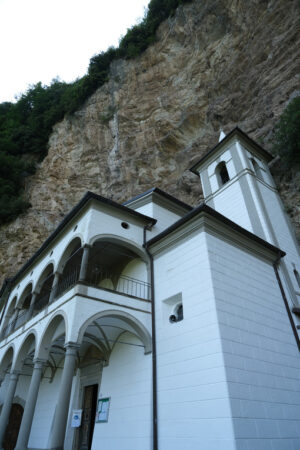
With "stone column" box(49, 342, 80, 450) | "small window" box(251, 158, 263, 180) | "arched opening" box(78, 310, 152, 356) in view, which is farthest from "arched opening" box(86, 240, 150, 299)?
"small window" box(251, 158, 263, 180)

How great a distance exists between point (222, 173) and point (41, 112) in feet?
76.8

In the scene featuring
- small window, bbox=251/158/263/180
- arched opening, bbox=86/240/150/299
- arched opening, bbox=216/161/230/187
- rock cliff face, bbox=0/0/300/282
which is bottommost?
arched opening, bbox=86/240/150/299

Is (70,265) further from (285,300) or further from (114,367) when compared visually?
(285,300)

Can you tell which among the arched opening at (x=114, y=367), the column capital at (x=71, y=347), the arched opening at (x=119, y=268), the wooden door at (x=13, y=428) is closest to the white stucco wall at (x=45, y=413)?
the wooden door at (x=13, y=428)

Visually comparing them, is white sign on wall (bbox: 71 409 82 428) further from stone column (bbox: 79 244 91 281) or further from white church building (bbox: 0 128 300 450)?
stone column (bbox: 79 244 91 281)

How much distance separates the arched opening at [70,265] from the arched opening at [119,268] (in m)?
0.57

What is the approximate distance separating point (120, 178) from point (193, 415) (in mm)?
17801

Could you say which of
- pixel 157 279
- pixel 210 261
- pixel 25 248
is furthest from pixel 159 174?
pixel 210 261

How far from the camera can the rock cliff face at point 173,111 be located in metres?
17.0

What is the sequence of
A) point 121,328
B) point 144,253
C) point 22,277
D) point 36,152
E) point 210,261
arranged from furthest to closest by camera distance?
point 36,152
point 22,277
point 144,253
point 121,328
point 210,261

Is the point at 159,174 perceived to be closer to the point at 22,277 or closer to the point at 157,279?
the point at 22,277

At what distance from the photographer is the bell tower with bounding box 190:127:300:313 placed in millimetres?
11438

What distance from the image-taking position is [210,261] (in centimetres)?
815

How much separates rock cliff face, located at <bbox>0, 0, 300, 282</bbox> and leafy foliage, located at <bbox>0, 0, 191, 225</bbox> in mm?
1041
